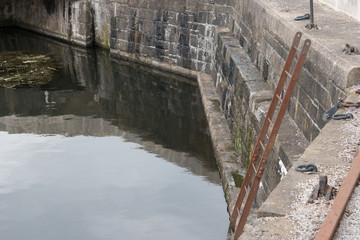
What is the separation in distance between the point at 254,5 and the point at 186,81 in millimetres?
4174

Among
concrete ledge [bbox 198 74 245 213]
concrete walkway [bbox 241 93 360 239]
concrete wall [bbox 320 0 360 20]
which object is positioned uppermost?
concrete wall [bbox 320 0 360 20]

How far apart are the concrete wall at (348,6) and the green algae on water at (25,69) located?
24.9 ft

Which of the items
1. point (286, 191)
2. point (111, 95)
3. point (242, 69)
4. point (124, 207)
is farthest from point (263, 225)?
point (111, 95)

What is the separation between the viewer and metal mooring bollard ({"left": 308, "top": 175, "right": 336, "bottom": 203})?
328 centimetres

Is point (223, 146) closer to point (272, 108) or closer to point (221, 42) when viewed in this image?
point (221, 42)

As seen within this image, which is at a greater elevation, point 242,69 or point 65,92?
point 242,69

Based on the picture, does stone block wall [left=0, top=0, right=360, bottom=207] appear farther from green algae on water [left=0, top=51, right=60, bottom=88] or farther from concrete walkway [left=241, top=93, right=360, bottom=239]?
green algae on water [left=0, top=51, right=60, bottom=88]

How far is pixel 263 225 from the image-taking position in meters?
A: 3.15

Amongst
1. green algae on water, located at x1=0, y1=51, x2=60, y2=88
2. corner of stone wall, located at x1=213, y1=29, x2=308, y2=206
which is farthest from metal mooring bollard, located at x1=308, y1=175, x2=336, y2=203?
green algae on water, located at x1=0, y1=51, x2=60, y2=88

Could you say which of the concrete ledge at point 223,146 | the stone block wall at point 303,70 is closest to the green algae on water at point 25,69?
the concrete ledge at point 223,146

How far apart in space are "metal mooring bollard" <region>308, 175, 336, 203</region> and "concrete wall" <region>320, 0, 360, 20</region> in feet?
13.5

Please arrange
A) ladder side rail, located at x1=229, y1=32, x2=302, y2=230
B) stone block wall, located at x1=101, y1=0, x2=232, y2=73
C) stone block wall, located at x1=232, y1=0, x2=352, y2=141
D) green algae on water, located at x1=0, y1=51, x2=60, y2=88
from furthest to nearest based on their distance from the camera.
Result: green algae on water, located at x1=0, y1=51, x2=60, y2=88
stone block wall, located at x1=101, y1=0, x2=232, y2=73
stone block wall, located at x1=232, y1=0, x2=352, y2=141
ladder side rail, located at x1=229, y1=32, x2=302, y2=230

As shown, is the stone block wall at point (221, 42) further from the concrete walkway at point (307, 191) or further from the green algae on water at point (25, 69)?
the green algae on water at point (25, 69)

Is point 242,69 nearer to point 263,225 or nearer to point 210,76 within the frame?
point 210,76
